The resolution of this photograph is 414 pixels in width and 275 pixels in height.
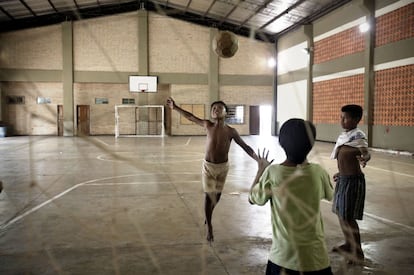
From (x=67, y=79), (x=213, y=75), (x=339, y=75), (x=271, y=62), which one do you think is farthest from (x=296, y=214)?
(x=271, y=62)

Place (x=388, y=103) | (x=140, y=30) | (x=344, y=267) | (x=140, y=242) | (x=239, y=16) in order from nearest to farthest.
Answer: (x=344, y=267) < (x=140, y=242) < (x=388, y=103) < (x=239, y=16) < (x=140, y=30)

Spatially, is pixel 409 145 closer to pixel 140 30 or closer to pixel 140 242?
pixel 140 242

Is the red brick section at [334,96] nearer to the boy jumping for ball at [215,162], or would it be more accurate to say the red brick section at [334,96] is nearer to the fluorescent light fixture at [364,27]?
the fluorescent light fixture at [364,27]

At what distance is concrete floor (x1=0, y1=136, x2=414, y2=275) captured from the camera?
3.62 m

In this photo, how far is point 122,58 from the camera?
25.7 m

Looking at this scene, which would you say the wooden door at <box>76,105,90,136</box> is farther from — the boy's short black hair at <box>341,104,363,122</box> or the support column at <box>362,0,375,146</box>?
the boy's short black hair at <box>341,104,363,122</box>

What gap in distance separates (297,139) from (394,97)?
1520 cm

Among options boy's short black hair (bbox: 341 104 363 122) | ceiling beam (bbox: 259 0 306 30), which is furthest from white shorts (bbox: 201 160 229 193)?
ceiling beam (bbox: 259 0 306 30)

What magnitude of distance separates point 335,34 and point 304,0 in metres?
2.37

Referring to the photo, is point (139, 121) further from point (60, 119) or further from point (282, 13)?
point (282, 13)

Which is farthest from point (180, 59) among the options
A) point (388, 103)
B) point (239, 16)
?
point (388, 103)

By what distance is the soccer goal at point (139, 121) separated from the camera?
2645cm

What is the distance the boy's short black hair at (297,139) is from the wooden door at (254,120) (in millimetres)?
25725

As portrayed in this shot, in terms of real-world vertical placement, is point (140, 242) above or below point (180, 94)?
below
